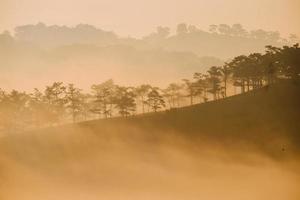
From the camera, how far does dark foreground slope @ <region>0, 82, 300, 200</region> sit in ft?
99.7

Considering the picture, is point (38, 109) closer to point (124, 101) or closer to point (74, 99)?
point (74, 99)

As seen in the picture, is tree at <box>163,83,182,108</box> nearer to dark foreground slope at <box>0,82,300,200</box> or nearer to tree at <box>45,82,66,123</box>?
dark foreground slope at <box>0,82,300,200</box>

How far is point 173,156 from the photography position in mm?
33781

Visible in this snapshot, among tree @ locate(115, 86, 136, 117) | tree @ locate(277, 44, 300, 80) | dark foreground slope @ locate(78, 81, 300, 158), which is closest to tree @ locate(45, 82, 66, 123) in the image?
tree @ locate(115, 86, 136, 117)

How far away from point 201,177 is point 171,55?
285ft

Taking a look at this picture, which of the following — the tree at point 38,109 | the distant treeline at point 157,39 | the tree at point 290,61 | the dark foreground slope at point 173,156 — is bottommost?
the dark foreground slope at point 173,156

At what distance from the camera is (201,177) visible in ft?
104

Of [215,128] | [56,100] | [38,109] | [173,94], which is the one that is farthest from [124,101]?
[215,128]

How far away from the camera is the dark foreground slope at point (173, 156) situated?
30375 millimetres

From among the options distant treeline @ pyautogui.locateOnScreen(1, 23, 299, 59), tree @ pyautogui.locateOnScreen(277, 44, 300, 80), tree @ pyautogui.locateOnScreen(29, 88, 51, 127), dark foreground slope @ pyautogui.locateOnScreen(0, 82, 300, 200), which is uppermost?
distant treeline @ pyautogui.locateOnScreen(1, 23, 299, 59)

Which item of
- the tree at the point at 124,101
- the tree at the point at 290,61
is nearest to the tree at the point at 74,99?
the tree at the point at 124,101

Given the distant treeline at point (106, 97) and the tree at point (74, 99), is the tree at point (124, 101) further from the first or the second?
the tree at point (74, 99)

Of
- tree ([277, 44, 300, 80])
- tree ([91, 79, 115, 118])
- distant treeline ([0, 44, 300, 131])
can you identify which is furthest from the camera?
tree ([91, 79, 115, 118])

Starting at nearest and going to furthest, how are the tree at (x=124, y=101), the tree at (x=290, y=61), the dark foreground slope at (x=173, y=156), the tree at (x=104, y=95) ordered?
the dark foreground slope at (x=173, y=156), the tree at (x=290, y=61), the tree at (x=124, y=101), the tree at (x=104, y=95)
